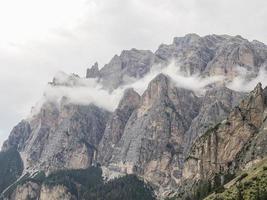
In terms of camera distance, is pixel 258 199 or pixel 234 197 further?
pixel 234 197

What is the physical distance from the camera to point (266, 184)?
199m

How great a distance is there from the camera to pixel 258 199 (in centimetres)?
18375

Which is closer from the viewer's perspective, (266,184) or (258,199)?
(258,199)

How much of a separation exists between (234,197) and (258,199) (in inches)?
575

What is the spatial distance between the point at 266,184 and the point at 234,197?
40.3 feet

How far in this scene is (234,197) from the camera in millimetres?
197250

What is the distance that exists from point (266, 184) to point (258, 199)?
16392 mm
